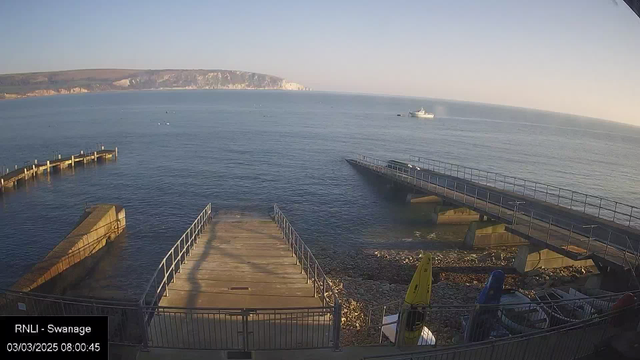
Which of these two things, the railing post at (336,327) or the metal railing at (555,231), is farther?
the metal railing at (555,231)

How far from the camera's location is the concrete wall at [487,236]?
2725cm

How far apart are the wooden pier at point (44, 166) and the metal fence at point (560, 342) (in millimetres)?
46140

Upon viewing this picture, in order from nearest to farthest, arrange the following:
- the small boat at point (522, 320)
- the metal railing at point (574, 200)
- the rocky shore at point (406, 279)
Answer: the small boat at point (522, 320) → the rocky shore at point (406, 279) → the metal railing at point (574, 200)

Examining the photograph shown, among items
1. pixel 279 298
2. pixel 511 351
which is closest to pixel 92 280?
pixel 279 298

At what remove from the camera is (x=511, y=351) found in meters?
7.37

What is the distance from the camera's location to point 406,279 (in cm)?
2166

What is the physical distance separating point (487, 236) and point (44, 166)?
48766mm

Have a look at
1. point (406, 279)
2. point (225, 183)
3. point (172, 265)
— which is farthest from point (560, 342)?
point (225, 183)

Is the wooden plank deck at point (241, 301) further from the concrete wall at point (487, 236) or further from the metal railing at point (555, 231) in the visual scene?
the concrete wall at point (487, 236)

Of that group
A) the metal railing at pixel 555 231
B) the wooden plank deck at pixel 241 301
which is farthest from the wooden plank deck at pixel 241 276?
the metal railing at pixel 555 231

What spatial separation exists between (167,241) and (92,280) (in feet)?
20.5

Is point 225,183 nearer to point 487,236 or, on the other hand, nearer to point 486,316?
point 487,236

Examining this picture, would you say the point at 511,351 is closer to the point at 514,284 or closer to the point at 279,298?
the point at 279,298

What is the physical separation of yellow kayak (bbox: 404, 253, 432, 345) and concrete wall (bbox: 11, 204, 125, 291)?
55.6 feet
